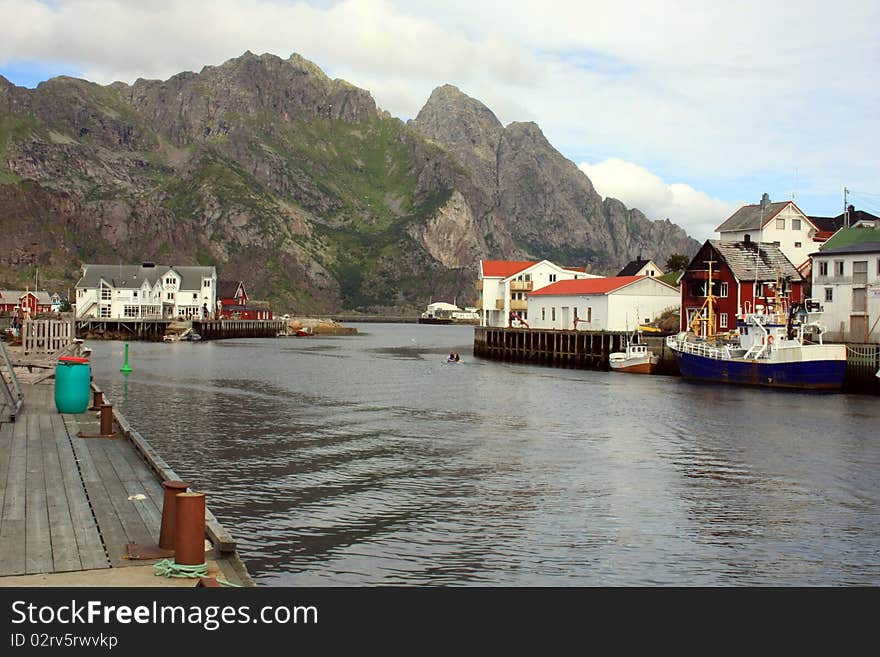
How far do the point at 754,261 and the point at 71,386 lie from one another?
73.6 m

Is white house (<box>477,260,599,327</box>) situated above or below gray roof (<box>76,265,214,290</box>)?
below

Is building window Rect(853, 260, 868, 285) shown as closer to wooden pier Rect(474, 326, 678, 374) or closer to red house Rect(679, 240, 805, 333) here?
red house Rect(679, 240, 805, 333)

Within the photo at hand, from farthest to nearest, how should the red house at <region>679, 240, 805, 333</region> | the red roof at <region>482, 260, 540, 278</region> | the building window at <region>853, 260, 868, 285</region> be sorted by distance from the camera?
the red roof at <region>482, 260, 540, 278</region> → the red house at <region>679, 240, 805, 333</region> → the building window at <region>853, 260, 868, 285</region>

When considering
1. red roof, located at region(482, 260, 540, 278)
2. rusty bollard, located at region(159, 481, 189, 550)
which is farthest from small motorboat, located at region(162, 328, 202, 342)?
rusty bollard, located at region(159, 481, 189, 550)

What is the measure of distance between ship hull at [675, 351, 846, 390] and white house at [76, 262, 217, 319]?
412 feet

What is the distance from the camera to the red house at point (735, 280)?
8669 cm

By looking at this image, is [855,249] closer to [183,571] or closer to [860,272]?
[860,272]

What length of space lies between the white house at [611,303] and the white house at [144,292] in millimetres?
95332

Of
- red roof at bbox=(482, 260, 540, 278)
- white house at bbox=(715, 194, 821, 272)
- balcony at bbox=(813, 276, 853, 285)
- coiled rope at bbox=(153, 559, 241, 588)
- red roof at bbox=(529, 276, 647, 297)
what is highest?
white house at bbox=(715, 194, 821, 272)

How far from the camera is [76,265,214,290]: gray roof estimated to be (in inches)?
6924

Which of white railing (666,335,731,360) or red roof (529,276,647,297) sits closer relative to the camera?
white railing (666,335,731,360)

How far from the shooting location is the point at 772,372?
68188 millimetres

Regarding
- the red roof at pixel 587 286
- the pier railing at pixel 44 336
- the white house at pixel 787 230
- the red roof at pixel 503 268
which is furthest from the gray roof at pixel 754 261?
the pier railing at pixel 44 336

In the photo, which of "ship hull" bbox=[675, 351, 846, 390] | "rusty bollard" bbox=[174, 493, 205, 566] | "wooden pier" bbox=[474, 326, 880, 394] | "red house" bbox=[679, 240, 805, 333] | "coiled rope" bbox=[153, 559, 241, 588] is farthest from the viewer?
"red house" bbox=[679, 240, 805, 333]
